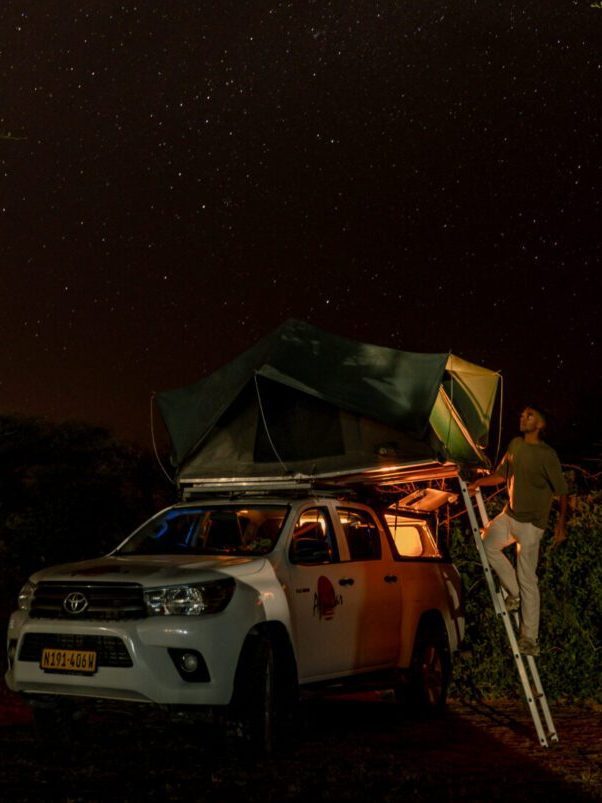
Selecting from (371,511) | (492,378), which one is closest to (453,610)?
(371,511)

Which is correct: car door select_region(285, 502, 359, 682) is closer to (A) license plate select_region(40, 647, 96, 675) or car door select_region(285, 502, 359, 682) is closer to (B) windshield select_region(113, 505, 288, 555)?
(B) windshield select_region(113, 505, 288, 555)

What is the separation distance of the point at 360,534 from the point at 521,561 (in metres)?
1.49

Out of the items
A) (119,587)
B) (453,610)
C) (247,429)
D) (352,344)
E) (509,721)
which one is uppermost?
(352,344)

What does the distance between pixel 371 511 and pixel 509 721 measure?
2.33 metres

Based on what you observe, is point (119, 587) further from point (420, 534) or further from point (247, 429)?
point (420, 534)

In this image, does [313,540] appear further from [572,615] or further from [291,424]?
[572,615]

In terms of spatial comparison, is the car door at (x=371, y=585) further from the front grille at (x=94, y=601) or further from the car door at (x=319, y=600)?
the front grille at (x=94, y=601)

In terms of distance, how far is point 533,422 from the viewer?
10.0 m

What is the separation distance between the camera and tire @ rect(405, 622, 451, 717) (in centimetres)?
1079

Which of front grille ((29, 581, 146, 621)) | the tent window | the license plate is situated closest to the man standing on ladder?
the tent window

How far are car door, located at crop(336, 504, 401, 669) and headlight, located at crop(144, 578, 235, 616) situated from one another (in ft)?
6.18

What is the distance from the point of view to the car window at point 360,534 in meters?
10.2

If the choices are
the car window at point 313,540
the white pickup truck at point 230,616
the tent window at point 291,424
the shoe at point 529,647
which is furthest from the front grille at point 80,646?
the shoe at point 529,647

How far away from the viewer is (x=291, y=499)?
31.9 ft
